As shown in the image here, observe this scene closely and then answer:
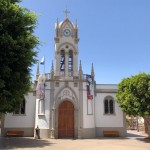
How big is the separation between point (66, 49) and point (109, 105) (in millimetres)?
9171

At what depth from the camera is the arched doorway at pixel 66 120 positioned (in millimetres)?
28500

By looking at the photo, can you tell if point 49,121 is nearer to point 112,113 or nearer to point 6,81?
point 112,113

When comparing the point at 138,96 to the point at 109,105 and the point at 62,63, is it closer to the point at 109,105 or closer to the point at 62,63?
the point at 109,105

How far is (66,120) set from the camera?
28.9 meters

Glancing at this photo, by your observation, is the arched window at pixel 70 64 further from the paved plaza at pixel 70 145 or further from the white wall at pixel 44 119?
the paved plaza at pixel 70 145

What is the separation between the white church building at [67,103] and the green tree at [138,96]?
515cm

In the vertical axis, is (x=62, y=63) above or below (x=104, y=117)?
above

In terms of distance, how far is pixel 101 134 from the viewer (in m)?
30.8

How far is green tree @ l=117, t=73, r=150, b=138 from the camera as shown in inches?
947

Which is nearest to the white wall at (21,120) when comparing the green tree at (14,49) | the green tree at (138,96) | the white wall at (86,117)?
the white wall at (86,117)

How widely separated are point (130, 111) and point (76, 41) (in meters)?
11.9

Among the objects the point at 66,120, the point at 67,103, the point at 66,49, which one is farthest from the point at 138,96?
the point at 66,49

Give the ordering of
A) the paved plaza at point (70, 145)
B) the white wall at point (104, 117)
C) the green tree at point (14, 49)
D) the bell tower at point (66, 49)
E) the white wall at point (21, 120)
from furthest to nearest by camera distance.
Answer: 1. the white wall at point (104, 117)
2. the bell tower at point (66, 49)
3. the white wall at point (21, 120)
4. the paved plaza at point (70, 145)
5. the green tree at point (14, 49)

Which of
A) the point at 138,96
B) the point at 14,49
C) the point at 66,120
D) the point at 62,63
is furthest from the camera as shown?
the point at 62,63
